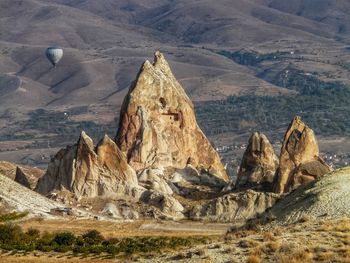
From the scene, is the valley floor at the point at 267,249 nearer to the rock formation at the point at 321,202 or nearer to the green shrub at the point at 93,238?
the rock formation at the point at 321,202

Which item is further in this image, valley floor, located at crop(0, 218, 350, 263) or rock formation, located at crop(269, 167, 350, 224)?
rock formation, located at crop(269, 167, 350, 224)

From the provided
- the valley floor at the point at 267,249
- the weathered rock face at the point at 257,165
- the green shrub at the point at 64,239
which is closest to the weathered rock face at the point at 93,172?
the weathered rock face at the point at 257,165

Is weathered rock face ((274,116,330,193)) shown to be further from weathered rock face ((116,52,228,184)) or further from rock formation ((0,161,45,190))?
rock formation ((0,161,45,190))

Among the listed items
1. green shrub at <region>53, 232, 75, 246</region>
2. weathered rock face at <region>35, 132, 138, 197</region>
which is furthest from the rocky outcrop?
green shrub at <region>53, 232, 75, 246</region>

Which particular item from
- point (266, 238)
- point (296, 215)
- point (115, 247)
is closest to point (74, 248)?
point (115, 247)

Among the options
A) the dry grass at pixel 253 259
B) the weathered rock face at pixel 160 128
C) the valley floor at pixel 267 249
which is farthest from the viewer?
the weathered rock face at pixel 160 128

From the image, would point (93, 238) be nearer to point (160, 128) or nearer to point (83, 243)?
point (83, 243)
